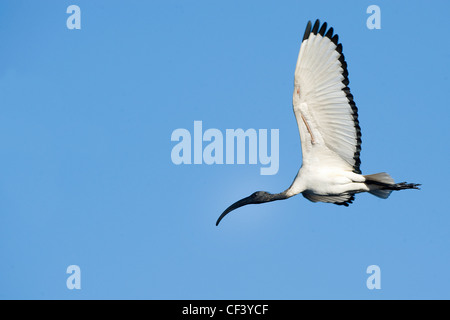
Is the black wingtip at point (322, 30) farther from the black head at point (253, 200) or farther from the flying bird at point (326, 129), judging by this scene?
the black head at point (253, 200)

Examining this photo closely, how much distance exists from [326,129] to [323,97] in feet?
1.66

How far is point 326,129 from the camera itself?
9.86 metres

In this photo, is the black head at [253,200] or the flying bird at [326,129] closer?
the flying bird at [326,129]

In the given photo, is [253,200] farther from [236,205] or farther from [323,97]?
[323,97]

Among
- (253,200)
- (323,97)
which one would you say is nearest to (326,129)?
(323,97)

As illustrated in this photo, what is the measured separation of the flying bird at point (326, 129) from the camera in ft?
31.2

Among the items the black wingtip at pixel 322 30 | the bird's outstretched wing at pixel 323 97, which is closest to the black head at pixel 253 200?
the bird's outstretched wing at pixel 323 97

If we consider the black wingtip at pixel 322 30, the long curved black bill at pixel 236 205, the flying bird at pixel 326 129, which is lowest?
the long curved black bill at pixel 236 205

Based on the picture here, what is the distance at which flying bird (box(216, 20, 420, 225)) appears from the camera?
9.50 meters

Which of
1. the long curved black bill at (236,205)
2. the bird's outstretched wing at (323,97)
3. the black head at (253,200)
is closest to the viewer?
the bird's outstretched wing at (323,97)

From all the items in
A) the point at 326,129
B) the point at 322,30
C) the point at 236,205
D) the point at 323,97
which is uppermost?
the point at 322,30
